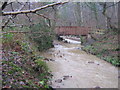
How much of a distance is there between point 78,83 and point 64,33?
16.2 m

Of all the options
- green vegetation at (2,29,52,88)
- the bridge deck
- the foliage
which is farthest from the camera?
the bridge deck

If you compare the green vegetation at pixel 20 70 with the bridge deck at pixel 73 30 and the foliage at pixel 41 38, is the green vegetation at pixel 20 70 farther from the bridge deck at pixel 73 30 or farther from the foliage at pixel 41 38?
the bridge deck at pixel 73 30

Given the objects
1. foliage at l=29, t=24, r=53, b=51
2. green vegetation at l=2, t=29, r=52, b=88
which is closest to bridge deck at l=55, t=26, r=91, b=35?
foliage at l=29, t=24, r=53, b=51

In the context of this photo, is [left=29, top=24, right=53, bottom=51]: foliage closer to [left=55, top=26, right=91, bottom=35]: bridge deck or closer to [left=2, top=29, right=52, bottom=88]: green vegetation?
[left=2, top=29, right=52, bottom=88]: green vegetation

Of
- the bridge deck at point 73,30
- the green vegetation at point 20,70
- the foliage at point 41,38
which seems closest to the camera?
the green vegetation at point 20,70

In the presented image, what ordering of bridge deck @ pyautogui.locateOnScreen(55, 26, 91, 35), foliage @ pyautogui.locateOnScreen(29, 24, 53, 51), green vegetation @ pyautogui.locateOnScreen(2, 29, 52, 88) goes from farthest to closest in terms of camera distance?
1. bridge deck @ pyautogui.locateOnScreen(55, 26, 91, 35)
2. foliage @ pyautogui.locateOnScreen(29, 24, 53, 51)
3. green vegetation @ pyautogui.locateOnScreen(2, 29, 52, 88)

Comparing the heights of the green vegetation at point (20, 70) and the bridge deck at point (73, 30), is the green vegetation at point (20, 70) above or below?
below

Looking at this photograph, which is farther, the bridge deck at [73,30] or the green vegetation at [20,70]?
the bridge deck at [73,30]

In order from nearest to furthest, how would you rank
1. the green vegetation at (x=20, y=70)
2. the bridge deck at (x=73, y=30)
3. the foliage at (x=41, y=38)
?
the green vegetation at (x=20, y=70)
the foliage at (x=41, y=38)
the bridge deck at (x=73, y=30)

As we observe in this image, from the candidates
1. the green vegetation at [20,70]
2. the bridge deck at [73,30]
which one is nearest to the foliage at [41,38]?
the green vegetation at [20,70]

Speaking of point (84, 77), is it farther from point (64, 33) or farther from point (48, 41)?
point (64, 33)

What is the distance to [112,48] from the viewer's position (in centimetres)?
1409

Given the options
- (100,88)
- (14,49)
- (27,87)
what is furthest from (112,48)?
(27,87)

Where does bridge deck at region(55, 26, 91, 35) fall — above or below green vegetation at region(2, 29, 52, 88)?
above
